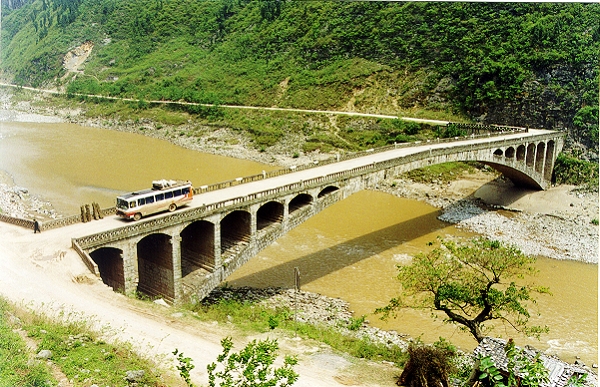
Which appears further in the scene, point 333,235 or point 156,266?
point 333,235

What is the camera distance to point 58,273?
20.7 meters

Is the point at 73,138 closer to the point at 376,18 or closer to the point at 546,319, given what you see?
the point at 376,18

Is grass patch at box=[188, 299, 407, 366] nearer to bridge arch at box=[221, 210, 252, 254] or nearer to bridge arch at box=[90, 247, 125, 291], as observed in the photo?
bridge arch at box=[221, 210, 252, 254]

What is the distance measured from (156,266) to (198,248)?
2.73 metres

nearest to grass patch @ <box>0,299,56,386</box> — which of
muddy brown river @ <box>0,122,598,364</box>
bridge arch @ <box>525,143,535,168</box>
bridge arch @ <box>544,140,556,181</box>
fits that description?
muddy brown river @ <box>0,122,598,364</box>

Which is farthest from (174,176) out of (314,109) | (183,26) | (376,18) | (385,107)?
(183,26)

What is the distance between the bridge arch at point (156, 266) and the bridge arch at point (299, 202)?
970cm

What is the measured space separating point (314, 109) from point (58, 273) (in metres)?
64.8

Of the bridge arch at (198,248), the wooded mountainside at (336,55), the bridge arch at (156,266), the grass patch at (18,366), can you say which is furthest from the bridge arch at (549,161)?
the grass patch at (18,366)

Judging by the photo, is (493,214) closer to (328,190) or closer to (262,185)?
(328,190)

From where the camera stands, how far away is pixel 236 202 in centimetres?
2797

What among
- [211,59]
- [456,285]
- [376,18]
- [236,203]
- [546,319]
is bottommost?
[546,319]

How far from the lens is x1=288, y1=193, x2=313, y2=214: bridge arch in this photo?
109ft

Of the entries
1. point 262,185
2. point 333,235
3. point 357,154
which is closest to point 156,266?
point 262,185
